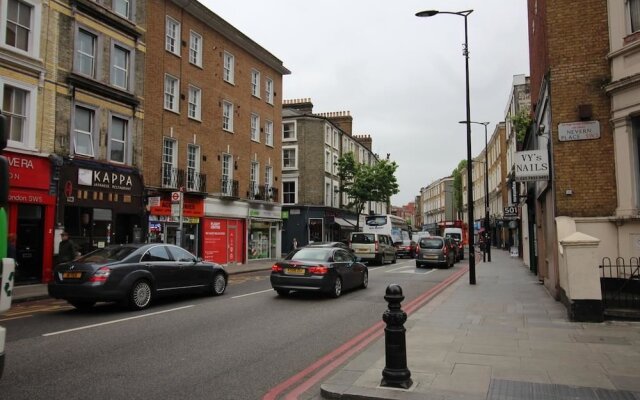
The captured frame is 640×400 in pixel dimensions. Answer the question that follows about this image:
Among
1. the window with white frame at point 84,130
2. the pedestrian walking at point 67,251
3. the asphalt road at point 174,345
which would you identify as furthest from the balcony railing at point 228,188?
the asphalt road at point 174,345

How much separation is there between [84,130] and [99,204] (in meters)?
2.84

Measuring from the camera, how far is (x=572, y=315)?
907 cm

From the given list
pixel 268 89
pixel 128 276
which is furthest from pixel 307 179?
pixel 128 276

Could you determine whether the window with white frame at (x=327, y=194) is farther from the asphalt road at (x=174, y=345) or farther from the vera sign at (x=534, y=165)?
the vera sign at (x=534, y=165)

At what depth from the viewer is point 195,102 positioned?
81.2ft

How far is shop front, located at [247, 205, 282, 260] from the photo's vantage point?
29.3 m

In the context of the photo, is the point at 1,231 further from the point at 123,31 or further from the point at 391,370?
the point at 123,31

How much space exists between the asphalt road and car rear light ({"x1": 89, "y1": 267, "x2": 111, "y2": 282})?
2.44 ft

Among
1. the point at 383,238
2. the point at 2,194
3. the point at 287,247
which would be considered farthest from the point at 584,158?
the point at 287,247

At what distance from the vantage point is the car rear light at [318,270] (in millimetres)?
12484

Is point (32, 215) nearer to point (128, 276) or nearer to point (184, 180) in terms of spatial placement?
point (184, 180)

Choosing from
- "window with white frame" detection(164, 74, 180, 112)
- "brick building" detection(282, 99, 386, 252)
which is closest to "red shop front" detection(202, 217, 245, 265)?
"window with white frame" detection(164, 74, 180, 112)

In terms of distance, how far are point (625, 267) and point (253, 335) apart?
303 inches

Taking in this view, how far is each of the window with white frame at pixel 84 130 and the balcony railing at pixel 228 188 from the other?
8.60 m
